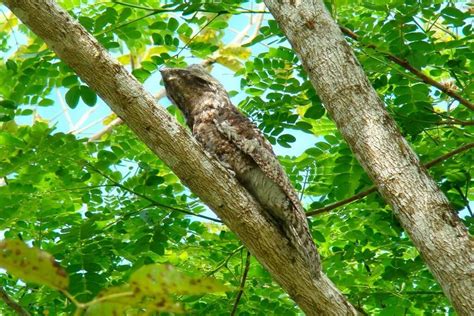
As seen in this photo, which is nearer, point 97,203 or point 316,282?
point 316,282

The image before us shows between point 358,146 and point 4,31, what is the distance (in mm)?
4702

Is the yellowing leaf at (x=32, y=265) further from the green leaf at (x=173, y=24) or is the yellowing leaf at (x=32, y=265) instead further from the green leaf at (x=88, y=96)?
the green leaf at (x=173, y=24)

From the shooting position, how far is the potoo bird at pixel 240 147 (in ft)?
11.4

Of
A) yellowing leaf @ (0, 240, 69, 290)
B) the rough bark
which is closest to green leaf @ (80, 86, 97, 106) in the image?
the rough bark

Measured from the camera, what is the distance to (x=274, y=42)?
4.78 meters

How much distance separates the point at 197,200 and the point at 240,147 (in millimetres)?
1164

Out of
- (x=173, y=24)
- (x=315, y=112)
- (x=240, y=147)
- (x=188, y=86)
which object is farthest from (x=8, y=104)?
(x=315, y=112)

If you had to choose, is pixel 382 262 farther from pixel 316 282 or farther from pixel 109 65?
pixel 109 65

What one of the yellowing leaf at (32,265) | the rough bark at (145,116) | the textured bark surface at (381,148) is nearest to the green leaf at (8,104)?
the rough bark at (145,116)

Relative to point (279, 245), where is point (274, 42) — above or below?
above

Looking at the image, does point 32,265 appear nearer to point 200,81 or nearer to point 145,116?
point 145,116

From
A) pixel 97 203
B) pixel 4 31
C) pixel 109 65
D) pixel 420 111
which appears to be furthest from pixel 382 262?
pixel 4 31

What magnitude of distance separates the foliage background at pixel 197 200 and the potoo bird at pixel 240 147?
19.7 inches

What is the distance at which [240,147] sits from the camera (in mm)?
3828
